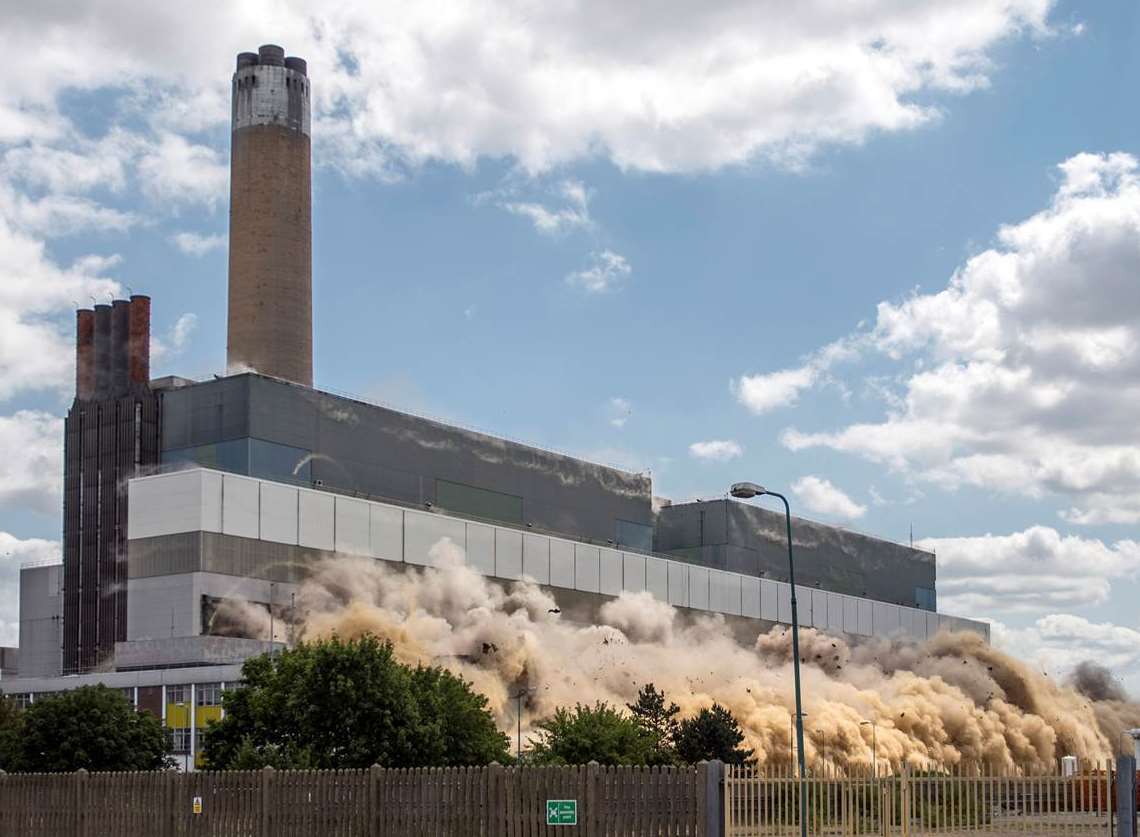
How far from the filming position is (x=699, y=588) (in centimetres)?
13100

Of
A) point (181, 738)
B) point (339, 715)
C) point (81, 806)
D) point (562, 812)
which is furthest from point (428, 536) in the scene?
point (562, 812)

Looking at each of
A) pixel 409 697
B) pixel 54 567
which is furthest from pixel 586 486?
pixel 409 697

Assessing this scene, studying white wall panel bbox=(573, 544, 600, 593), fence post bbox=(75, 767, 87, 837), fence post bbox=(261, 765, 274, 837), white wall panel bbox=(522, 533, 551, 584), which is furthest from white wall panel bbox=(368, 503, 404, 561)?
fence post bbox=(261, 765, 274, 837)

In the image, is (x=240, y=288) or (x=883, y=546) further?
(x=883, y=546)

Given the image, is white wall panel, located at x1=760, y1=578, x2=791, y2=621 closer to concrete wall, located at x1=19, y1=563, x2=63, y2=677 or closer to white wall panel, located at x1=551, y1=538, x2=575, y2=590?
white wall panel, located at x1=551, y1=538, x2=575, y2=590

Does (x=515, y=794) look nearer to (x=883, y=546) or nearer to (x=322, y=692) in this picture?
(x=322, y=692)

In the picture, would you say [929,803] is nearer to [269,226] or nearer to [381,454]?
[381,454]

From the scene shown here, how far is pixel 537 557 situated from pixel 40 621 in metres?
38.4

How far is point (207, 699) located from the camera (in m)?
86.4

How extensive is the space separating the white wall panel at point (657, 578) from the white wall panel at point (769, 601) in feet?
54.1

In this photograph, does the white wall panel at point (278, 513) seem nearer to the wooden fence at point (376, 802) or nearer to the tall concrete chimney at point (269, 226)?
the tall concrete chimney at point (269, 226)

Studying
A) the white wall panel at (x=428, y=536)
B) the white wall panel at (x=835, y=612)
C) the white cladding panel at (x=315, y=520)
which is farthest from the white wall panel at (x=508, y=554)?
the white wall panel at (x=835, y=612)

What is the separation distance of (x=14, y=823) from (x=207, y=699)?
51358 millimetres

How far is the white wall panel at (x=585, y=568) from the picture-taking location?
4675 inches
